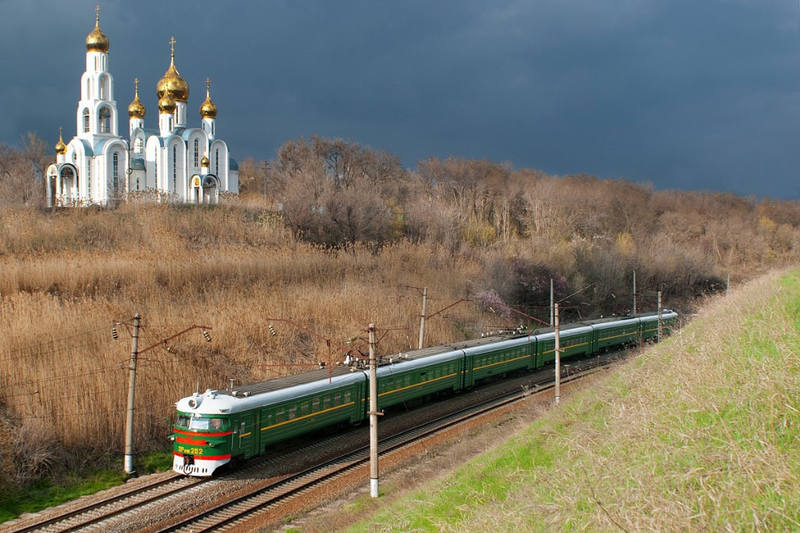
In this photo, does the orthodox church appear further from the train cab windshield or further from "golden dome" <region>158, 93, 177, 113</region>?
the train cab windshield

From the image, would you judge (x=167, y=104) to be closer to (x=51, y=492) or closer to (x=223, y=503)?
(x=51, y=492)

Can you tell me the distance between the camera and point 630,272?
184 ft

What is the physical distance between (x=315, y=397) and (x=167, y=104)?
165 feet

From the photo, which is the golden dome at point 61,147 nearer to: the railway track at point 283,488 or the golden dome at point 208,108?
the golden dome at point 208,108

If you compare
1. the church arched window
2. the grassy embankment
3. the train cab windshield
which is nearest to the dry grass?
the train cab windshield

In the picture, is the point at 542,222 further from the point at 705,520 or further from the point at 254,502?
the point at 705,520

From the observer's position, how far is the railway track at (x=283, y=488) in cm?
1372

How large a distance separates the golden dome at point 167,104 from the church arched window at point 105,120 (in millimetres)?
4765

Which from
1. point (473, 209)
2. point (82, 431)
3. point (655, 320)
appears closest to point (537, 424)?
point (82, 431)

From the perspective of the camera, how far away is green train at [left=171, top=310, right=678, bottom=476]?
15891mm

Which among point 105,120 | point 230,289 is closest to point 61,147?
point 105,120

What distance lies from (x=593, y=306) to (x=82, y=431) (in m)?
41.0

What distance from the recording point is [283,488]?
15.8 meters

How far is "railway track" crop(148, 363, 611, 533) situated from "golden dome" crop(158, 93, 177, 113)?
160 ft
